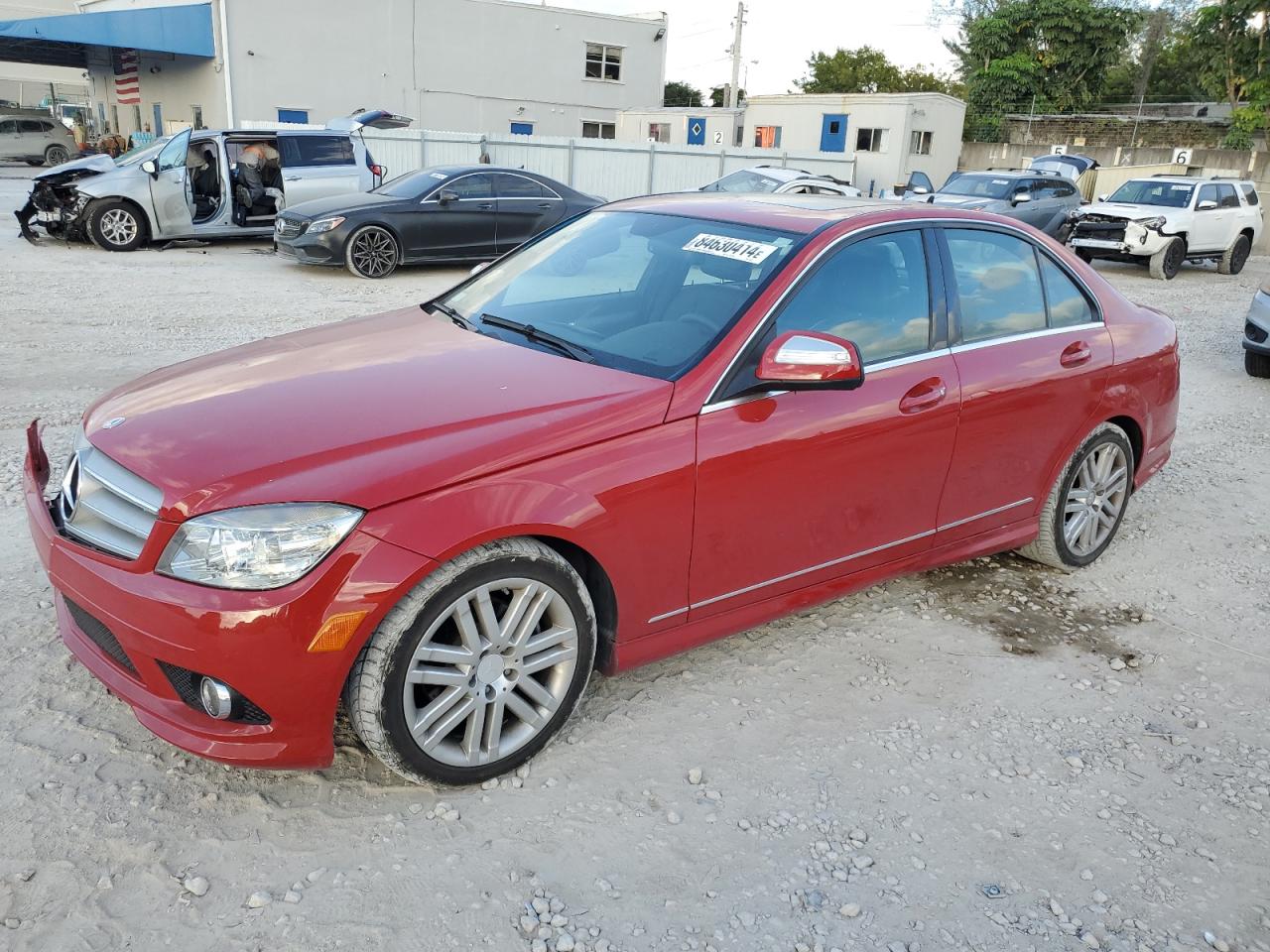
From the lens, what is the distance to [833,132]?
33.9m

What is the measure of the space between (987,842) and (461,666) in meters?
1.62

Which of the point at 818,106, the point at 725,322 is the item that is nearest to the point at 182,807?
the point at 725,322

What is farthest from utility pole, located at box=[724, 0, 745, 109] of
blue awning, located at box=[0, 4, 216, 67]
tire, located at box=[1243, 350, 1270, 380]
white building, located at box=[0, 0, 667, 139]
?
tire, located at box=[1243, 350, 1270, 380]

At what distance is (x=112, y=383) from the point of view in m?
7.14

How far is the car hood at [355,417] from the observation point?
8.70 ft

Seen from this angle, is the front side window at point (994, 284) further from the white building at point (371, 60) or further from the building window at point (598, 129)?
the building window at point (598, 129)

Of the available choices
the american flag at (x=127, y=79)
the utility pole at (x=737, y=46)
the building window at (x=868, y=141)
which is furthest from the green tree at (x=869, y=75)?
the american flag at (x=127, y=79)

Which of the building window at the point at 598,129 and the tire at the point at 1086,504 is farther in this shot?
the building window at the point at 598,129

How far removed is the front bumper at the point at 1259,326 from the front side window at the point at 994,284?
6150 mm

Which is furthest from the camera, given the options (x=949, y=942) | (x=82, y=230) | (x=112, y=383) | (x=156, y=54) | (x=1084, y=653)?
(x=156, y=54)

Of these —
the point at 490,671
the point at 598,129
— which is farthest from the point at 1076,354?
the point at 598,129

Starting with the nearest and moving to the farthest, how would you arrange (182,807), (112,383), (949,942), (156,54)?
(949,942), (182,807), (112,383), (156,54)

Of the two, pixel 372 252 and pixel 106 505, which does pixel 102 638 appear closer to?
pixel 106 505

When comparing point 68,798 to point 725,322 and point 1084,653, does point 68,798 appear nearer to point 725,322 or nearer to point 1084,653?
point 725,322
